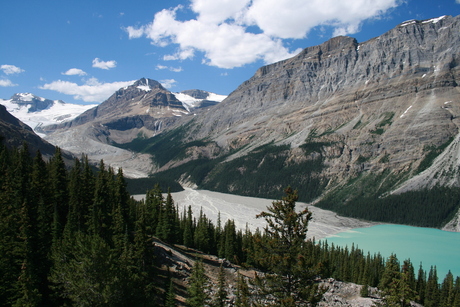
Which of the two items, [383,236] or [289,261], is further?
[383,236]

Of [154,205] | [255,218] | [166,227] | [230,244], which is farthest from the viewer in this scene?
[255,218]

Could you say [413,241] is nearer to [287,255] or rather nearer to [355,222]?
[355,222]

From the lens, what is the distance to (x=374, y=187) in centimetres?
17150

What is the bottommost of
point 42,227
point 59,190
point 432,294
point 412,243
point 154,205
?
point 432,294

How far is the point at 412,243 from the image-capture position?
110500 millimetres

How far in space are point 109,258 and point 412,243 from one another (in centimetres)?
10927

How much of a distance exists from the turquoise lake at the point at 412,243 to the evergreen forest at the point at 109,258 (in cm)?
3242

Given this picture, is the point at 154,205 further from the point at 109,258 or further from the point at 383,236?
the point at 383,236

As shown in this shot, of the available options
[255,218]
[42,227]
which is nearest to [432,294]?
[42,227]

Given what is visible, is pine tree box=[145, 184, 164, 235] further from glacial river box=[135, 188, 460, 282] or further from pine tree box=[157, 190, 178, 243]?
glacial river box=[135, 188, 460, 282]

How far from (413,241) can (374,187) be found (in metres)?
60.4

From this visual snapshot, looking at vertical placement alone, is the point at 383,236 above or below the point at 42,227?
below

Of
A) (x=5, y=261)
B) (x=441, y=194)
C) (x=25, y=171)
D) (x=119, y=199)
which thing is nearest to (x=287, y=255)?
(x=5, y=261)

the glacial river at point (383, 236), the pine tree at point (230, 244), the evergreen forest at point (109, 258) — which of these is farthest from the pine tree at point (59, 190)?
the glacial river at point (383, 236)
